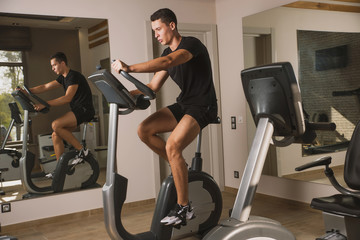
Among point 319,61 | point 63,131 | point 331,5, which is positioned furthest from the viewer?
point 63,131

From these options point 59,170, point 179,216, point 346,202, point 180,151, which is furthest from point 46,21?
point 346,202

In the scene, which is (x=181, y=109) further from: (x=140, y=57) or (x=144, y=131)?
(x=140, y=57)

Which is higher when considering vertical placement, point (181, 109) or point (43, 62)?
point (43, 62)

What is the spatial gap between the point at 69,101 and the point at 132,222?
1.36m

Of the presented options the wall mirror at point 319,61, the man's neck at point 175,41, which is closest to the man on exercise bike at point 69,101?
the man's neck at point 175,41

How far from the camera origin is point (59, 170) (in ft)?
13.7

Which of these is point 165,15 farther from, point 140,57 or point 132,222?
point 132,222

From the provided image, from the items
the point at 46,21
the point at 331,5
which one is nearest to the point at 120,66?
the point at 46,21

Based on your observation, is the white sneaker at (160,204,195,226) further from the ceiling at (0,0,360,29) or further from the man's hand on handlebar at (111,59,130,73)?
the ceiling at (0,0,360,29)

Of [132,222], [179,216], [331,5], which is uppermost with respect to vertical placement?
[331,5]

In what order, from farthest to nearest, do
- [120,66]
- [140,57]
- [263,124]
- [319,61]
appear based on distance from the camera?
[140,57]
[319,61]
[120,66]
[263,124]

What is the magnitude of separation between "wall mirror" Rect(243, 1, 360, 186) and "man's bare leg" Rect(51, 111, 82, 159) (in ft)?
6.76

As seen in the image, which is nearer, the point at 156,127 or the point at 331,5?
the point at 156,127

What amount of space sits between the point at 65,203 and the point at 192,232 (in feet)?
5.29
